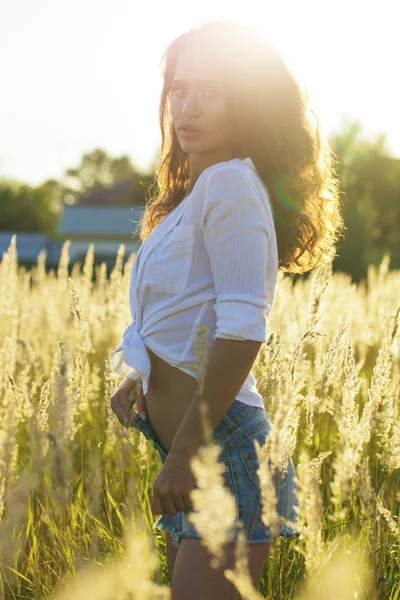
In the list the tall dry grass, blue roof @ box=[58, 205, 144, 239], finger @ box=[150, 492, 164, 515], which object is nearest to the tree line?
blue roof @ box=[58, 205, 144, 239]

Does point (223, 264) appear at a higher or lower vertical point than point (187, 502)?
higher

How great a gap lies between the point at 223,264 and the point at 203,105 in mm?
445

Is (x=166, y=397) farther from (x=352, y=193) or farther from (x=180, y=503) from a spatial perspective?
(x=352, y=193)

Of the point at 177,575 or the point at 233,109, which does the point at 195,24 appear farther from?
the point at 177,575

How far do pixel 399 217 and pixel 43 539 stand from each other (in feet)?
159

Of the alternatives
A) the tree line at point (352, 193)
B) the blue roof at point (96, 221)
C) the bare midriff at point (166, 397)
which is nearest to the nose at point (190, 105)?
the bare midriff at point (166, 397)

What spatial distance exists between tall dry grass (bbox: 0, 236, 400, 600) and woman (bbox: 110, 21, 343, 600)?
0.27 ft

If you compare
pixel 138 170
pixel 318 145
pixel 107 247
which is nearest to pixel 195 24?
pixel 318 145

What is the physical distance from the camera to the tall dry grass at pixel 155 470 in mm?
1247

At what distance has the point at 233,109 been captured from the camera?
170 cm

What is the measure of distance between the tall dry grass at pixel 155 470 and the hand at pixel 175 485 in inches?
1.7

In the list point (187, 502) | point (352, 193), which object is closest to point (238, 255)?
point (187, 502)

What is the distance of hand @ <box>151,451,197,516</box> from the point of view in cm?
140

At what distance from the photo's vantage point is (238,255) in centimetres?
144
